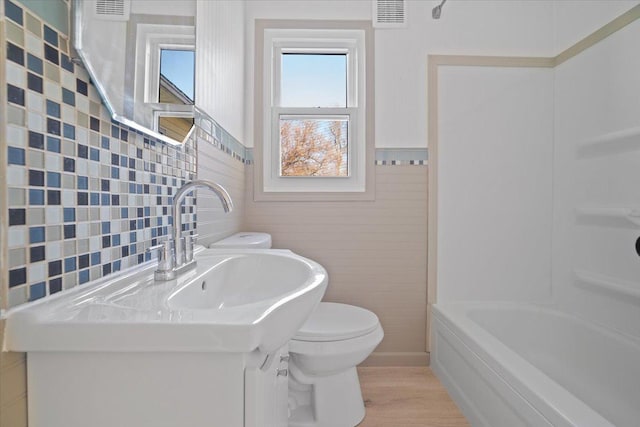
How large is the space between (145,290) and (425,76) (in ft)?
6.43

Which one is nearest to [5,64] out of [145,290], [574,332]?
[145,290]

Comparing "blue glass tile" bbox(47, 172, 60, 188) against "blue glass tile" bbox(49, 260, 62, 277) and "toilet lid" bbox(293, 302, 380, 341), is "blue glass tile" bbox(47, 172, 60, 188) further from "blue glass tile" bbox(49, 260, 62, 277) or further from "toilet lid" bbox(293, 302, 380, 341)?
"toilet lid" bbox(293, 302, 380, 341)

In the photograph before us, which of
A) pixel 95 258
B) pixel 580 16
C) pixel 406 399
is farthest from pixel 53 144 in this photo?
pixel 580 16

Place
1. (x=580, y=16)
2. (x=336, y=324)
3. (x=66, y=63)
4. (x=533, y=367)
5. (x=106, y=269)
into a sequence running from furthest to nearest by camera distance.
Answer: (x=580, y=16)
(x=336, y=324)
(x=533, y=367)
(x=106, y=269)
(x=66, y=63)

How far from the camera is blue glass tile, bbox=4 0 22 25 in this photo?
0.50 m

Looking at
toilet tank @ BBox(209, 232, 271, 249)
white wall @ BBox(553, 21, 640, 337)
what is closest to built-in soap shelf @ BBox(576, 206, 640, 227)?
white wall @ BBox(553, 21, 640, 337)

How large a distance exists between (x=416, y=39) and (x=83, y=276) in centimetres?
210

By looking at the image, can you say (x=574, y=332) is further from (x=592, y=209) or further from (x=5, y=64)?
(x=5, y=64)

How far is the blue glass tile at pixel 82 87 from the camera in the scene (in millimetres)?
652

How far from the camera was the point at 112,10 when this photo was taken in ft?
2.50

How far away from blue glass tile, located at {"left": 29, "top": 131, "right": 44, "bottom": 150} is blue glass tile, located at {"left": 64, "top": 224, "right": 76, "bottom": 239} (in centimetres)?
15

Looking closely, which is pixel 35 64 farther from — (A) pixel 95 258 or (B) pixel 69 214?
(A) pixel 95 258

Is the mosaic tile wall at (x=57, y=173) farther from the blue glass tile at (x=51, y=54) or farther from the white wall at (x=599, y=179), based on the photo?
the white wall at (x=599, y=179)

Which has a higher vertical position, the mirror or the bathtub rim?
the mirror
